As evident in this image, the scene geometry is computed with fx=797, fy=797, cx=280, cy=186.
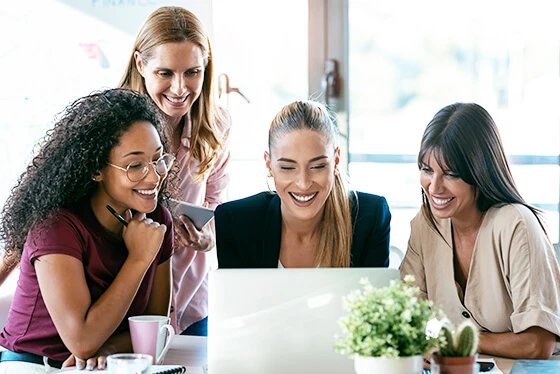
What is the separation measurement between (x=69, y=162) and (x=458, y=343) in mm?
1104

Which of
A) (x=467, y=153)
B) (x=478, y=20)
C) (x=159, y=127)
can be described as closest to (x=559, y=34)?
(x=478, y=20)

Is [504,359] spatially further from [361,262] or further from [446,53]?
[446,53]

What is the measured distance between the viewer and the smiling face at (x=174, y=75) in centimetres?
252

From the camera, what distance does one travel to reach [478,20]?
4246 mm

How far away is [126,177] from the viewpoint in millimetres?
2012

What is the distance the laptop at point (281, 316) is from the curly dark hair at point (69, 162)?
2.03 feet

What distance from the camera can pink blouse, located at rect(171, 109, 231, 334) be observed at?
2686 mm

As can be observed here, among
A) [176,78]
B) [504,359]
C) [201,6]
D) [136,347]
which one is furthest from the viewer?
[201,6]

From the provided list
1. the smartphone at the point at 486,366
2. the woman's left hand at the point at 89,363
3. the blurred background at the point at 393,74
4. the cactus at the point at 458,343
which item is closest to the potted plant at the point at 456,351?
the cactus at the point at 458,343

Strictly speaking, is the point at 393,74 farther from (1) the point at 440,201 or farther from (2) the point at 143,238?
(2) the point at 143,238

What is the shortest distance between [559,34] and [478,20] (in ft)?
1.45

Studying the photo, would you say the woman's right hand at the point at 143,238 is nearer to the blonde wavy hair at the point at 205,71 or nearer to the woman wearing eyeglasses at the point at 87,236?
the woman wearing eyeglasses at the point at 87,236

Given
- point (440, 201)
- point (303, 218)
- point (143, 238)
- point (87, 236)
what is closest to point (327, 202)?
point (303, 218)

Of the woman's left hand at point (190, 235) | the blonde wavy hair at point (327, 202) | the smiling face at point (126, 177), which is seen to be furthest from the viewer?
the woman's left hand at point (190, 235)
